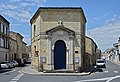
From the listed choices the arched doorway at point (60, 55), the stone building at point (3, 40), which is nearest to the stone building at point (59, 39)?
the arched doorway at point (60, 55)

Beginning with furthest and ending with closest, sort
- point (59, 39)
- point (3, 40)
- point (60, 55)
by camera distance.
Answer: point (3, 40)
point (60, 55)
point (59, 39)

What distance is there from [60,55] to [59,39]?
1978 millimetres

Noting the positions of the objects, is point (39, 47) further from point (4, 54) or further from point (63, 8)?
point (4, 54)

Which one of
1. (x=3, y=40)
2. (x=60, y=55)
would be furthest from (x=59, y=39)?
(x=3, y=40)

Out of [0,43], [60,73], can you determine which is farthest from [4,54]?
[60,73]

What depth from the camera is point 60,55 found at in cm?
3506

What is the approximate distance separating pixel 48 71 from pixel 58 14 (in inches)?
275

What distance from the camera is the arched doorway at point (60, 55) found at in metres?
34.8

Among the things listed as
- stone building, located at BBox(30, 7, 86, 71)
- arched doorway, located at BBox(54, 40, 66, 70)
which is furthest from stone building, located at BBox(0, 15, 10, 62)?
arched doorway, located at BBox(54, 40, 66, 70)

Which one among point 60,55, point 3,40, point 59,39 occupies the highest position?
point 3,40

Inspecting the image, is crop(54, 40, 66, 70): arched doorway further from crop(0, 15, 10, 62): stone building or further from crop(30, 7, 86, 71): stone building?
crop(0, 15, 10, 62): stone building

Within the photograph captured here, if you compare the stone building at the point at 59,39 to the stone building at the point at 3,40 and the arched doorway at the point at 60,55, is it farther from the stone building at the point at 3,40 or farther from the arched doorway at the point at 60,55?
the stone building at the point at 3,40

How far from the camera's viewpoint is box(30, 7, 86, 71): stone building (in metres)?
34.5

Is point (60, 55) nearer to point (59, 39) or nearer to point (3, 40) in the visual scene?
point (59, 39)
